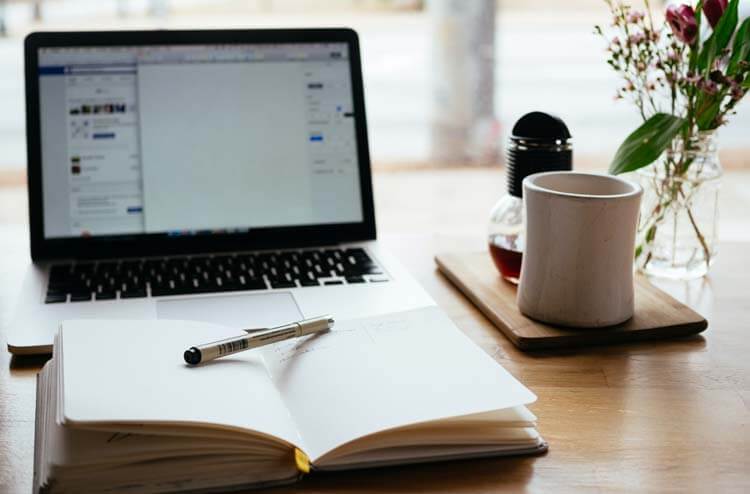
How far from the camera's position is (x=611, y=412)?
0.76m

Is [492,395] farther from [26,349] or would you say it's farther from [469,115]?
[469,115]

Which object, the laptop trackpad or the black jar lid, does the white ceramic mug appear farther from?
the laptop trackpad

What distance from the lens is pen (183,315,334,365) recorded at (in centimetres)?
71

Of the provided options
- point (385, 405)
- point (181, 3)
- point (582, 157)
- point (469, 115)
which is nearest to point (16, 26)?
point (181, 3)

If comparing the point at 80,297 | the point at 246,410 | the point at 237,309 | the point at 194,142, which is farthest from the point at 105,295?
the point at 246,410

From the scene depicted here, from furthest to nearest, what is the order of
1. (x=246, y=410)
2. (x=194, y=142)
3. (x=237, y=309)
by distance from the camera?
(x=194, y=142) < (x=237, y=309) < (x=246, y=410)

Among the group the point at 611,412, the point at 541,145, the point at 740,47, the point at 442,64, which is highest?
the point at 442,64

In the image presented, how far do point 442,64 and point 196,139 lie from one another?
3046 mm

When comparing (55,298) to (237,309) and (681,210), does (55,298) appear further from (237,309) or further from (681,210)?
(681,210)

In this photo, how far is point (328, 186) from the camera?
118 centimetres

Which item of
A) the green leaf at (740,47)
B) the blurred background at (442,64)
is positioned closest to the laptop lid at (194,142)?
the green leaf at (740,47)

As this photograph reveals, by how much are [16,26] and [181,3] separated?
2.70ft

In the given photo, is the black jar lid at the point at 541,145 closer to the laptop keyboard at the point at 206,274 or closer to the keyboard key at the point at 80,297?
the laptop keyboard at the point at 206,274

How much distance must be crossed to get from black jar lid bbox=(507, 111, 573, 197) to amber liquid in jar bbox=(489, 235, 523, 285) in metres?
0.09
